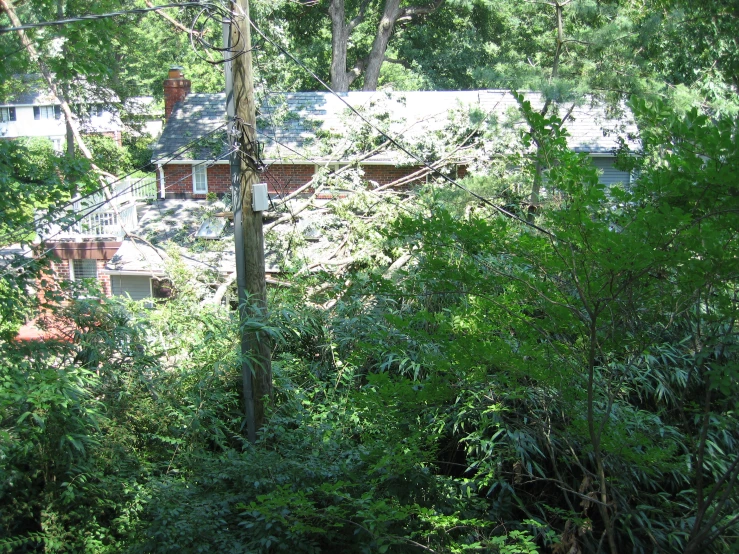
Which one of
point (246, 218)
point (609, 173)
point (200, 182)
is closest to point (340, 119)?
point (246, 218)

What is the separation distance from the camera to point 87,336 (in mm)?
6988

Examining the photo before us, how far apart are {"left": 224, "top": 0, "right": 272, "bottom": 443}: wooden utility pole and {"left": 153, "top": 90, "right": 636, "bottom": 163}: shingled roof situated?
5.31m

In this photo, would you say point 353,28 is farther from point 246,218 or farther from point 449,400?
point 449,400

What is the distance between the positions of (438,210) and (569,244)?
3.14 ft

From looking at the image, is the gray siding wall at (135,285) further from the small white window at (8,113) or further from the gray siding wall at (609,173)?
the small white window at (8,113)

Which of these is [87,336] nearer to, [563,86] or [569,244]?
[569,244]

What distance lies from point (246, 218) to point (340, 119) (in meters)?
6.20

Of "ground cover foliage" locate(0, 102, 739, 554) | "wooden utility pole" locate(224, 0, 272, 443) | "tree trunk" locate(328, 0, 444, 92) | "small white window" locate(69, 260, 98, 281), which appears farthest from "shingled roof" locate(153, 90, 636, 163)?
"tree trunk" locate(328, 0, 444, 92)

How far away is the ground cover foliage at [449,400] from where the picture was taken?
12.9ft

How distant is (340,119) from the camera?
1245 centimetres

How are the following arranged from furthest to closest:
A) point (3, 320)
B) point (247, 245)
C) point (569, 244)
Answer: point (247, 245)
point (3, 320)
point (569, 244)

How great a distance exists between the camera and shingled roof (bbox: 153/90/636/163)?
1277 centimetres

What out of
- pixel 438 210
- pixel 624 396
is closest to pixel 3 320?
pixel 438 210

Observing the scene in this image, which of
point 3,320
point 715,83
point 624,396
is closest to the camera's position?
point 3,320
